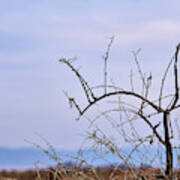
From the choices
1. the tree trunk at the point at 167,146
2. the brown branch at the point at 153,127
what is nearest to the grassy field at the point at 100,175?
the tree trunk at the point at 167,146

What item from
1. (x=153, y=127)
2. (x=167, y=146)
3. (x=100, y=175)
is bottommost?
(x=100, y=175)

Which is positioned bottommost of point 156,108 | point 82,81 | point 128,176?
point 128,176

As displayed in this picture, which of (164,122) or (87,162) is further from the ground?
(164,122)

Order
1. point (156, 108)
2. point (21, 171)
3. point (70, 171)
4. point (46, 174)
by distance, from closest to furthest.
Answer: point (156, 108) < point (70, 171) < point (46, 174) < point (21, 171)

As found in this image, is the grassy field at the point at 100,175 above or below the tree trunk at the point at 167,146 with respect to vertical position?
below

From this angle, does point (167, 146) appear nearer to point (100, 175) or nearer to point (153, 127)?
point (153, 127)

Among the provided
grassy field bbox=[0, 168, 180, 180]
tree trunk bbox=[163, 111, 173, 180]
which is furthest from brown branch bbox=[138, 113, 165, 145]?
grassy field bbox=[0, 168, 180, 180]

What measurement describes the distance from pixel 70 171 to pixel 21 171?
673 centimetres

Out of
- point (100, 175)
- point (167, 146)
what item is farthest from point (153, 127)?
point (100, 175)

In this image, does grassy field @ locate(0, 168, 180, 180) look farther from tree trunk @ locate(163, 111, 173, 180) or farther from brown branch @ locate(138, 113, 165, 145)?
brown branch @ locate(138, 113, 165, 145)

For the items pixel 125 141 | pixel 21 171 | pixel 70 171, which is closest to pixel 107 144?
pixel 125 141

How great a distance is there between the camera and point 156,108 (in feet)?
10.4

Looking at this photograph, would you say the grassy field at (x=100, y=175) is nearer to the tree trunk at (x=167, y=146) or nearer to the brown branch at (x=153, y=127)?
the tree trunk at (x=167, y=146)

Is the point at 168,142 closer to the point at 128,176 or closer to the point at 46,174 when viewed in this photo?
the point at 128,176
